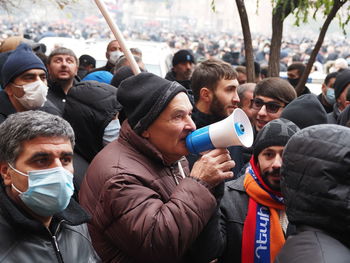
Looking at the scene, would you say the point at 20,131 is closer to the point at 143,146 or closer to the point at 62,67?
the point at 143,146

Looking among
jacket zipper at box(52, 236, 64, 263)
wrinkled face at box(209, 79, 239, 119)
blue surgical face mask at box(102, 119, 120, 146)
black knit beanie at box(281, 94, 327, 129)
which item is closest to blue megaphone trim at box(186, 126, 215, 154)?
jacket zipper at box(52, 236, 64, 263)

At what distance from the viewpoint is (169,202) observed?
2627 millimetres

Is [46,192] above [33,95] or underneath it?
above

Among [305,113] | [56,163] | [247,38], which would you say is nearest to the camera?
[56,163]

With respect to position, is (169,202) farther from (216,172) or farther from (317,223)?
(317,223)

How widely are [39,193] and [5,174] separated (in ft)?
0.64

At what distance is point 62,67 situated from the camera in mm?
6527

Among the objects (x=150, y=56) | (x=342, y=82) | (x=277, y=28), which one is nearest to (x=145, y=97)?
(x=342, y=82)

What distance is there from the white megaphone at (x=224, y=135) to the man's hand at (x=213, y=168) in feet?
0.13

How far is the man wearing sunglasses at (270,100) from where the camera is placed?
15.8ft

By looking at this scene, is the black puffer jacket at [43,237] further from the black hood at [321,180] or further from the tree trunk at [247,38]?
the tree trunk at [247,38]

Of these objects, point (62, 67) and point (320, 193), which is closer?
point (320, 193)

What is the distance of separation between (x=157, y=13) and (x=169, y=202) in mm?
86052

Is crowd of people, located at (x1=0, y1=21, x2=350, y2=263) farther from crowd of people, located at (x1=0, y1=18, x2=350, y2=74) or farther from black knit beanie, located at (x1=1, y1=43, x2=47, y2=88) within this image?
crowd of people, located at (x1=0, y1=18, x2=350, y2=74)
